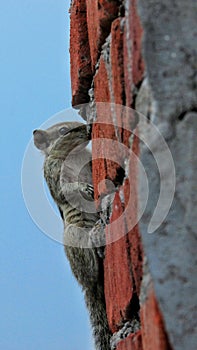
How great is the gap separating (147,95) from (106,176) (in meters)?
0.23

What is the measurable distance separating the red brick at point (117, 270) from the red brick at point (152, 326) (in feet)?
0.22

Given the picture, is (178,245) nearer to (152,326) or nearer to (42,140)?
(152,326)

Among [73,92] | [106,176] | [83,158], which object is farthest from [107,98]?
[83,158]

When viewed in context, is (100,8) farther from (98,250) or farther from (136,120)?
(98,250)

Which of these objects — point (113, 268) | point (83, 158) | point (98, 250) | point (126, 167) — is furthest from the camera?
point (83, 158)

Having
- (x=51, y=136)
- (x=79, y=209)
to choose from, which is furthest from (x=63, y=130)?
(x=79, y=209)

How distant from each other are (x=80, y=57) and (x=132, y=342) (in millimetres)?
410

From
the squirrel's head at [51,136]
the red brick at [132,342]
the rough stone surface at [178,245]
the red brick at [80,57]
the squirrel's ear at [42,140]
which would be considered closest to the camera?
the rough stone surface at [178,245]

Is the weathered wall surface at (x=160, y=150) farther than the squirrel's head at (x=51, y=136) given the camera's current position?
No

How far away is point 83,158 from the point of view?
1.04 metres

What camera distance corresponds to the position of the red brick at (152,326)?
431mm

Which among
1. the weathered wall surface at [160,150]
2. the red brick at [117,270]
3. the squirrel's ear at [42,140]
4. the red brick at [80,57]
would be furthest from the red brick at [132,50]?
the squirrel's ear at [42,140]

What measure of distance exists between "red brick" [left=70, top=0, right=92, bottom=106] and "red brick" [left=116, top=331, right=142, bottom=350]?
0.35 meters

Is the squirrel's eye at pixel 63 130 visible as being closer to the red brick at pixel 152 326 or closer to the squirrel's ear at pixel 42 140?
the squirrel's ear at pixel 42 140
